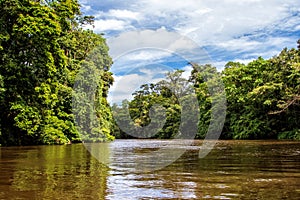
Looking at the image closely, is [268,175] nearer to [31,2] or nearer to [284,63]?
[31,2]

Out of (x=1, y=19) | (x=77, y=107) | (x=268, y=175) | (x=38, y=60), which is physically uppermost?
(x=1, y=19)

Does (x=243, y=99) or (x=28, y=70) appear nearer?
(x=28, y=70)

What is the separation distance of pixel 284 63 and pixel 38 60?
24069mm

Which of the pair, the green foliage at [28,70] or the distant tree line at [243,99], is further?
the distant tree line at [243,99]

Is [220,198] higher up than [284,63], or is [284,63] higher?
[284,63]

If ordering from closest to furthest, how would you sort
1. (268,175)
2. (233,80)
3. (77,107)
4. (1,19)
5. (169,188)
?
(169,188) < (268,175) < (1,19) < (77,107) < (233,80)

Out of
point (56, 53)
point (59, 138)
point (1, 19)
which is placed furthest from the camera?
point (59, 138)

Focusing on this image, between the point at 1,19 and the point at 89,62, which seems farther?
the point at 89,62

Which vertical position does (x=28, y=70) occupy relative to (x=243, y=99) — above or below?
above

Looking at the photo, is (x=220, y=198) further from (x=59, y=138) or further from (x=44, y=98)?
(x=59, y=138)

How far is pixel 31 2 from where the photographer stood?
21469mm

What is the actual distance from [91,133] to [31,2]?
1386cm

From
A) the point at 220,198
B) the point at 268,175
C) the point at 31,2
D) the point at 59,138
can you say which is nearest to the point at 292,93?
the point at 59,138

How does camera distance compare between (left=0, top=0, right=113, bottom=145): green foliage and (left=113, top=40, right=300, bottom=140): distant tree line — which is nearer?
(left=0, top=0, right=113, bottom=145): green foliage
